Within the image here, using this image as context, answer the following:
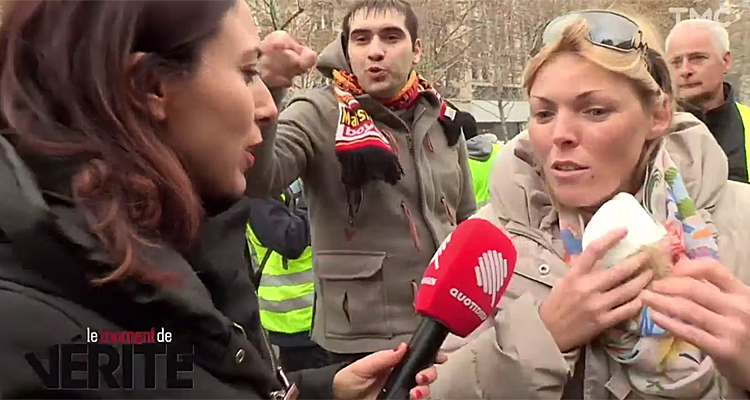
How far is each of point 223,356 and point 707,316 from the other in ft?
2.61

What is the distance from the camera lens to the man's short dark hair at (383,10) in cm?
299

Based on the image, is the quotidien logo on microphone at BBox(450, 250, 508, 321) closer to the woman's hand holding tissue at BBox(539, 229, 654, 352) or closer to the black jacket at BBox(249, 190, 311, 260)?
the woman's hand holding tissue at BBox(539, 229, 654, 352)

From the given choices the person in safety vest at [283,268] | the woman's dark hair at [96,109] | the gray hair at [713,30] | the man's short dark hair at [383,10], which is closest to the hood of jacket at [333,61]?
the man's short dark hair at [383,10]

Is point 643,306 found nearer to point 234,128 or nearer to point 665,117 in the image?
point 665,117

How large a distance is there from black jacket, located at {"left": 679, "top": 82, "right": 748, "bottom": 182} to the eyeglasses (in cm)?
232

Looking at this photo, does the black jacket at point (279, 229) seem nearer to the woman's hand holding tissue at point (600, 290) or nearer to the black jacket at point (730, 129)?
the black jacket at point (730, 129)

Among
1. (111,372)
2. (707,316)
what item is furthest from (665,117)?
(111,372)

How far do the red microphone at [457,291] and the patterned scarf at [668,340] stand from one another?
250 millimetres

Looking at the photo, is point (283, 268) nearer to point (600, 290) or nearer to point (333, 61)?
point (333, 61)

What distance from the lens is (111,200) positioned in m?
1.01

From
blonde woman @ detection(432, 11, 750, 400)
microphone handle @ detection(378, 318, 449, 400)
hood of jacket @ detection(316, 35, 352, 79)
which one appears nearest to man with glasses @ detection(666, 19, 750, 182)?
hood of jacket @ detection(316, 35, 352, 79)

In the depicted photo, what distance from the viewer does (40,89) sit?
1.04 m

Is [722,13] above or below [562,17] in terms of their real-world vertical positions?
below

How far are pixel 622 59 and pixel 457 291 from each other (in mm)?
604
